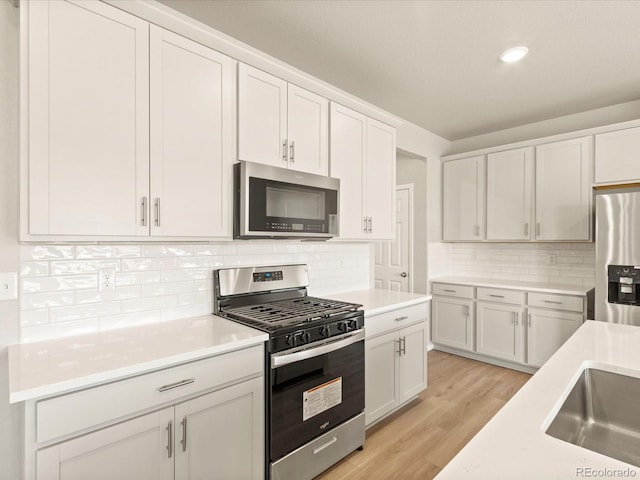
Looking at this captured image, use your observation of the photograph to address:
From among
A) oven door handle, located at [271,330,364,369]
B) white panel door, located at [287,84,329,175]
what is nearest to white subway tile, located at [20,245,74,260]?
oven door handle, located at [271,330,364,369]

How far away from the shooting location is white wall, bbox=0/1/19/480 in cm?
155

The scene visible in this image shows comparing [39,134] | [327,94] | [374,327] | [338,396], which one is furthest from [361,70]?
[338,396]

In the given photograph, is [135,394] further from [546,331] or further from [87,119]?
[546,331]

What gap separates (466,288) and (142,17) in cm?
373

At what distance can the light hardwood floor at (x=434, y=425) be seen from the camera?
7.00ft

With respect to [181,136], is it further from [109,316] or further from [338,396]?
[338,396]

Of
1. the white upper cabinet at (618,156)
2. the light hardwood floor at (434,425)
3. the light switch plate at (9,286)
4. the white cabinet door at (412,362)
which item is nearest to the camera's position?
the light switch plate at (9,286)

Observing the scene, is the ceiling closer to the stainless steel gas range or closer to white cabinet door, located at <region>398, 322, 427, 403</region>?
the stainless steel gas range

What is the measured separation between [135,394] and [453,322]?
11.6 ft

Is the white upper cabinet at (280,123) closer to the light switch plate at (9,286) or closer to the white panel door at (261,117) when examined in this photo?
the white panel door at (261,117)

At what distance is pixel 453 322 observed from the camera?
4051mm

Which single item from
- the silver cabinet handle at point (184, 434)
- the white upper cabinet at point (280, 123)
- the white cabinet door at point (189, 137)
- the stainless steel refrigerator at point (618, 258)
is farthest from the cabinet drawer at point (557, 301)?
the silver cabinet handle at point (184, 434)

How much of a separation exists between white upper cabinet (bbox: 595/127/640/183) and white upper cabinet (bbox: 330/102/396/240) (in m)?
1.99

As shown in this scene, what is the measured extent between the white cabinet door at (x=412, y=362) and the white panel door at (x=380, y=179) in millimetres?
810
